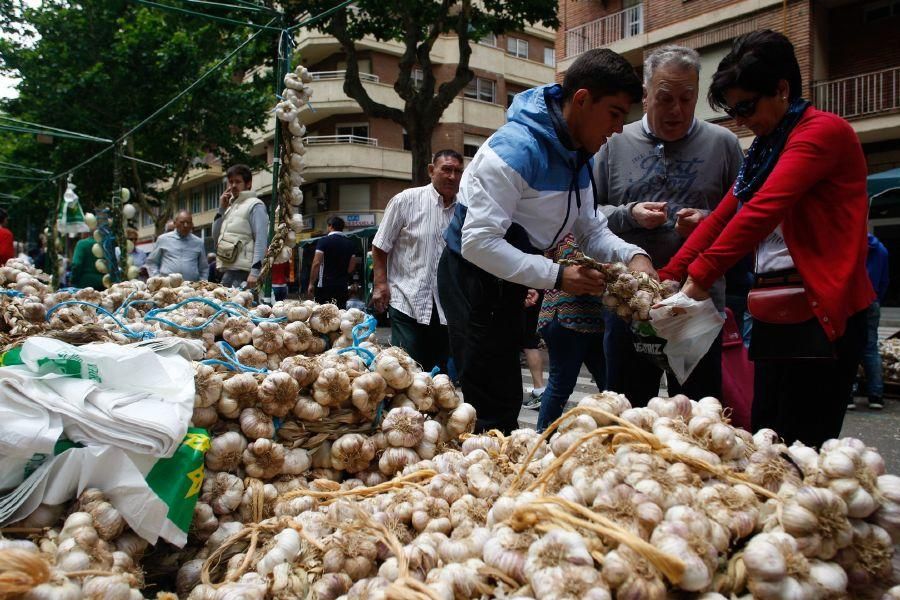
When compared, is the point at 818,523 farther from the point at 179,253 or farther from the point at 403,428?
the point at 179,253

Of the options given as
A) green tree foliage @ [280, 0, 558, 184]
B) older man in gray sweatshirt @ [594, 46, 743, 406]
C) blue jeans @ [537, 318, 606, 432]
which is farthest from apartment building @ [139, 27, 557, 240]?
older man in gray sweatshirt @ [594, 46, 743, 406]

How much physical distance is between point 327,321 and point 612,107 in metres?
1.33

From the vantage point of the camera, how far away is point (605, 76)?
2262mm

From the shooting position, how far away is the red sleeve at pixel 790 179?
208 centimetres

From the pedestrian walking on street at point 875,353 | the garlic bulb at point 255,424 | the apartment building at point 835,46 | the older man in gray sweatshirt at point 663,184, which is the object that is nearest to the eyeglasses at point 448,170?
the older man in gray sweatshirt at point 663,184

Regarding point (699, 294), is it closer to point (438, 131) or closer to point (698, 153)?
point (698, 153)

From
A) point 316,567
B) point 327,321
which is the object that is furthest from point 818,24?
point 316,567

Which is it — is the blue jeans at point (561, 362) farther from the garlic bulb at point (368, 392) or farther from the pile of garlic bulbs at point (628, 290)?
the garlic bulb at point (368, 392)

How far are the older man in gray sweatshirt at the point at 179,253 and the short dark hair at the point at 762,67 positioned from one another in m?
5.35

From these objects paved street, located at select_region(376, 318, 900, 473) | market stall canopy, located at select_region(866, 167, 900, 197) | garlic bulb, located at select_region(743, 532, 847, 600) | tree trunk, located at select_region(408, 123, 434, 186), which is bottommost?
paved street, located at select_region(376, 318, 900, 473)

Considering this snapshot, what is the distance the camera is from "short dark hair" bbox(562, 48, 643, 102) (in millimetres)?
2262

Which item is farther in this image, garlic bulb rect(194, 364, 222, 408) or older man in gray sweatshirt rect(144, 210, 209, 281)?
older man in gray sweatshirt rect(144, 210, 209, 281)

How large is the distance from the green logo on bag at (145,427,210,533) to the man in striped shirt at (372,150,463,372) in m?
2.28

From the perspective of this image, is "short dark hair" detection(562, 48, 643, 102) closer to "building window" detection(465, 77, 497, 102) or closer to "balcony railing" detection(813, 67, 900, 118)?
"balcony railing" detection(813, 67, 900, 118)
